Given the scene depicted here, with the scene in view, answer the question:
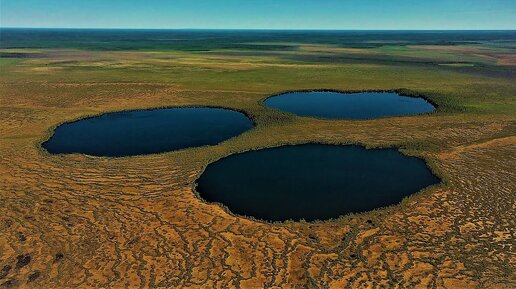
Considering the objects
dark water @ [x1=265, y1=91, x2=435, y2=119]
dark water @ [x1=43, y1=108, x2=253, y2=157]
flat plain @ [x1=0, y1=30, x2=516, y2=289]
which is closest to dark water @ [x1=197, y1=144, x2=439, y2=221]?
flat plain @ [x1=0, y1=30, x2=516, y2=289]

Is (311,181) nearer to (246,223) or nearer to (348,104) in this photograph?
(246,223)

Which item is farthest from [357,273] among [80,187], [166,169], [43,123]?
[43,123]

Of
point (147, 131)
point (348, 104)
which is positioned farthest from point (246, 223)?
point (348, 104)

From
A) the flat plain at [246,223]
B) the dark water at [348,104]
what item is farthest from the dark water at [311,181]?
the dark water at [348,104]

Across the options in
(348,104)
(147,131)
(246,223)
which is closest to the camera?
(246,223)

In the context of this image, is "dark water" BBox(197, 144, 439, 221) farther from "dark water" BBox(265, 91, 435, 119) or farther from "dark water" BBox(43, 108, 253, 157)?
"dark water" BBox(265, 91, 435, 119)

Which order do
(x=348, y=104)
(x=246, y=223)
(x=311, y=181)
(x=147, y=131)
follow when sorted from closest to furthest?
(x=246, y=223) → (x=311, y=181) → (x=147, y=131) → (x=348, y=104)

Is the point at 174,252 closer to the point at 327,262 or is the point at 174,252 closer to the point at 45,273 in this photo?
the point at 45,273

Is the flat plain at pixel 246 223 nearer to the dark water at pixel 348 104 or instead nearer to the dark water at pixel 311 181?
the dark water at pixel 311 181
